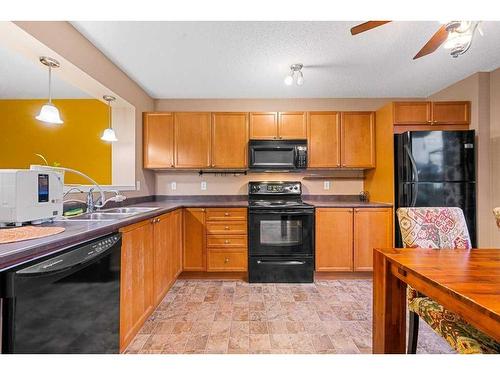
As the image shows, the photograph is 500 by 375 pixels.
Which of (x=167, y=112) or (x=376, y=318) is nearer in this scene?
(x=376, y=318)

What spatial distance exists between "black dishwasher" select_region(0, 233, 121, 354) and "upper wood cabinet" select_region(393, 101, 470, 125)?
3072 millimetres

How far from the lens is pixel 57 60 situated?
194 cm

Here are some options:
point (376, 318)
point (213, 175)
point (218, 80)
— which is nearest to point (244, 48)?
point (218, 80)

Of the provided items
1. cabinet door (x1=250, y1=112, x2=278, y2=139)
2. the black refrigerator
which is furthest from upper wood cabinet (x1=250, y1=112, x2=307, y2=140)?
the black refrigerator

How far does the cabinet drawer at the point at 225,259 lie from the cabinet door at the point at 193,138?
3.71ft

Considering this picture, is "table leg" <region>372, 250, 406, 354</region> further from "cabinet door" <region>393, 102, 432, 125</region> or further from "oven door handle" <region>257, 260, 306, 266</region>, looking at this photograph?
"cabinet door" <region>393, 102, 432, 125</region>

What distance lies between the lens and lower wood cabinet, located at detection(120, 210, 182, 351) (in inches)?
65.5

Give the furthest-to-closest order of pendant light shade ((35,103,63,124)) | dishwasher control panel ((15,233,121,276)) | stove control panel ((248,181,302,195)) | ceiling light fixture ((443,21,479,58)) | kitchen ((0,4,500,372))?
stove control panel ((248,181,302,195)) < pendant light shade ((35,103,63,124)) < kitchen ((0,4,500,372)) < ceiling light fixture ((443,21,479,58)) < dishwasher control panel ((15,233,121,276))

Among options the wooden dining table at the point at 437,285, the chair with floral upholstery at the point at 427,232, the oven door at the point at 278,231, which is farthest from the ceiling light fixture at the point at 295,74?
the wooden dining table at the point at 437,285

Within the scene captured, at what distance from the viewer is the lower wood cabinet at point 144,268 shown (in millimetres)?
1664

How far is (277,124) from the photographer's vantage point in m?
3.36

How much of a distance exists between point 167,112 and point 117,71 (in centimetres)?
79

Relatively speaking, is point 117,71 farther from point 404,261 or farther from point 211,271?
point 404,261

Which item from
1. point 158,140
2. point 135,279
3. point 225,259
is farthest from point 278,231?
point 158,140
